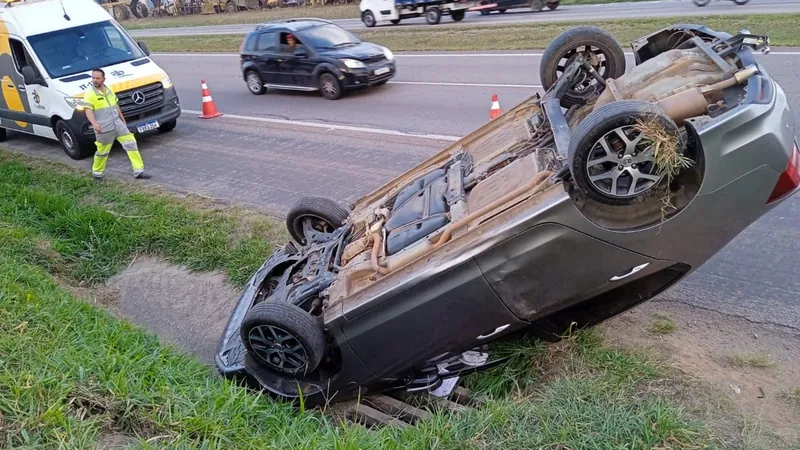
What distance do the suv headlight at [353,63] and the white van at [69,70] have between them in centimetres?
337

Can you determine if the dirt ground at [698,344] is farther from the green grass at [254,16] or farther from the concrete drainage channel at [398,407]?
the green grass at [254,16]

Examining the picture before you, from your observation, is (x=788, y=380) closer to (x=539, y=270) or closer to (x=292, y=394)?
(x=539, y=270)

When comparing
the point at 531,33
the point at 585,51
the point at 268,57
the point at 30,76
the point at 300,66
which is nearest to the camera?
the point at 585,51

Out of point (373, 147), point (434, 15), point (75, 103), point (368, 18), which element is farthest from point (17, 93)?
point (368, 18)

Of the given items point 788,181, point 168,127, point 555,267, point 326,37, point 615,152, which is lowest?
point 168,127

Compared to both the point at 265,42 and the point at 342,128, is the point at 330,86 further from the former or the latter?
the point at 342,128

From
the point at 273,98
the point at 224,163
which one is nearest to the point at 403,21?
the point at 273,98

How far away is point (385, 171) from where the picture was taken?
8781 millimetres

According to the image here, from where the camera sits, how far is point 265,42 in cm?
1492

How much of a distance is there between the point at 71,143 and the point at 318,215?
294 inches

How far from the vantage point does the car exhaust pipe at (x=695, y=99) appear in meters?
3.63

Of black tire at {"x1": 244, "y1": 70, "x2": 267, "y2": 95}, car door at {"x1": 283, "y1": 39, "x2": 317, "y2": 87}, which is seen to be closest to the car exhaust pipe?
car door at {"x1": 283, "y1": 39, "x2": 317, "y2": 87}

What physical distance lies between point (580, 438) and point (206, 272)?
456 cm

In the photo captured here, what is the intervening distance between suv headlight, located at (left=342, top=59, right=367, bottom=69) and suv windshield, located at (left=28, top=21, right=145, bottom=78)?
3.77 metres
